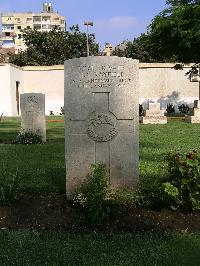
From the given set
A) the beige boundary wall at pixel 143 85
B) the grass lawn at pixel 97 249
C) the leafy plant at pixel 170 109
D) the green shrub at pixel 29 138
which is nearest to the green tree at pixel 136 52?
the beige boundary wall at pixel 143 85

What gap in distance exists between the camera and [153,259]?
4293 millimetres

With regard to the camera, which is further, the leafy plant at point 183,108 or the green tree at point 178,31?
the leafy plant at point 183,108

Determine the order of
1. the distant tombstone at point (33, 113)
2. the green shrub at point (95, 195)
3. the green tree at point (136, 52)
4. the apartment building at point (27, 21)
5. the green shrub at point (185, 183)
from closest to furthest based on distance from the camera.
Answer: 1. the green shrub at point (95, 195)
2. the green shrub at point (185, 183)
3. the distant tombstone at point (33, 113)
4. the green tree at point (136, 52)
5. the apartment building at point (27, 21)

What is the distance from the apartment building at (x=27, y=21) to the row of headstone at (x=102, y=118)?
125735 millimetres

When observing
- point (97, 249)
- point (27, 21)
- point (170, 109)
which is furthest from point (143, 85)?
point (27, 21)

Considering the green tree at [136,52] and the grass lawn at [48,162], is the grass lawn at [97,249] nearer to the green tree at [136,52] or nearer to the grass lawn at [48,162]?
the grass lawn at [48,162]

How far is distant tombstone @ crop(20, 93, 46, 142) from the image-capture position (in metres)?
15.0

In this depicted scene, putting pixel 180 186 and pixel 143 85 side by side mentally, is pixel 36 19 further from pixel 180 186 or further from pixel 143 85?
pixel 180 186

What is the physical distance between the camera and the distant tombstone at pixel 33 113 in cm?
1497

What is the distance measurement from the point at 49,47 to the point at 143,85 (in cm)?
1652

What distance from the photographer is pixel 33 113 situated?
1518 cm

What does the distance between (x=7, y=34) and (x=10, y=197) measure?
465ft

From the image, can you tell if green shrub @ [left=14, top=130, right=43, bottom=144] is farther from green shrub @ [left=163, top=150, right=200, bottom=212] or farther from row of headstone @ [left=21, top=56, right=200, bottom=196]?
green shrub @ [left=163, top=150, right=200, bottom=212]

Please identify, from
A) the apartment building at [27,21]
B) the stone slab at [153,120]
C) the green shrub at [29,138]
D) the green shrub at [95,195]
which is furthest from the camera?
the apartment building at [27,21]
